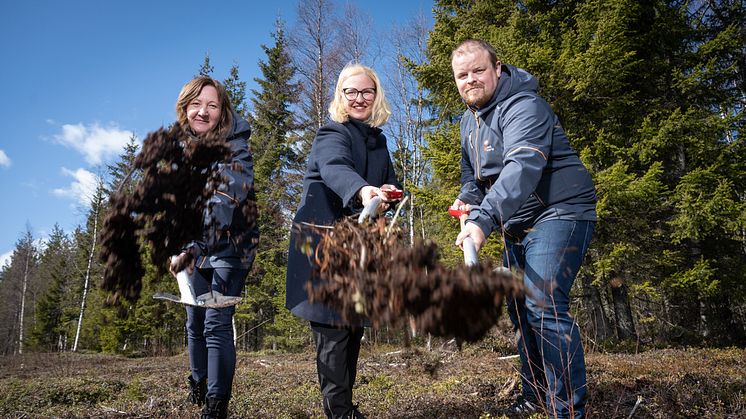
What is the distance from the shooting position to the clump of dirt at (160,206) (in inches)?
96.4

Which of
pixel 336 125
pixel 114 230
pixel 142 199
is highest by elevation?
pixel 336 125

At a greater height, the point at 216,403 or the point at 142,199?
the point at 142,199

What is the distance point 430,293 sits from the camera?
143 cm

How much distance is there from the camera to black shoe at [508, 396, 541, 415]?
2.65 m

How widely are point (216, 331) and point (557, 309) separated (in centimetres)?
203

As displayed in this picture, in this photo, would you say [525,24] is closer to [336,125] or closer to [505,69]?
[505,69]

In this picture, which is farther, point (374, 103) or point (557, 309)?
point (374, 103)

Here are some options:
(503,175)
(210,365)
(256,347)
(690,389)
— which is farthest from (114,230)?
(256,347)

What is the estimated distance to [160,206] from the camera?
2.57 metres

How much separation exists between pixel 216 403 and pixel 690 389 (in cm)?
341

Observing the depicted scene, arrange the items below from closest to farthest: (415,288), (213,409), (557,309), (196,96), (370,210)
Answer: (415,288) → (370,210) → (557,309) → (213,409) → (196,96)

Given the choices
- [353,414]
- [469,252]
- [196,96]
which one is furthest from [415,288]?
[196,96]

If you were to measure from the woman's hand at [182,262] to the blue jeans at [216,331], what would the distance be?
17 centimetres

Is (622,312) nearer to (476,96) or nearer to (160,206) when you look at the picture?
(476,96)
